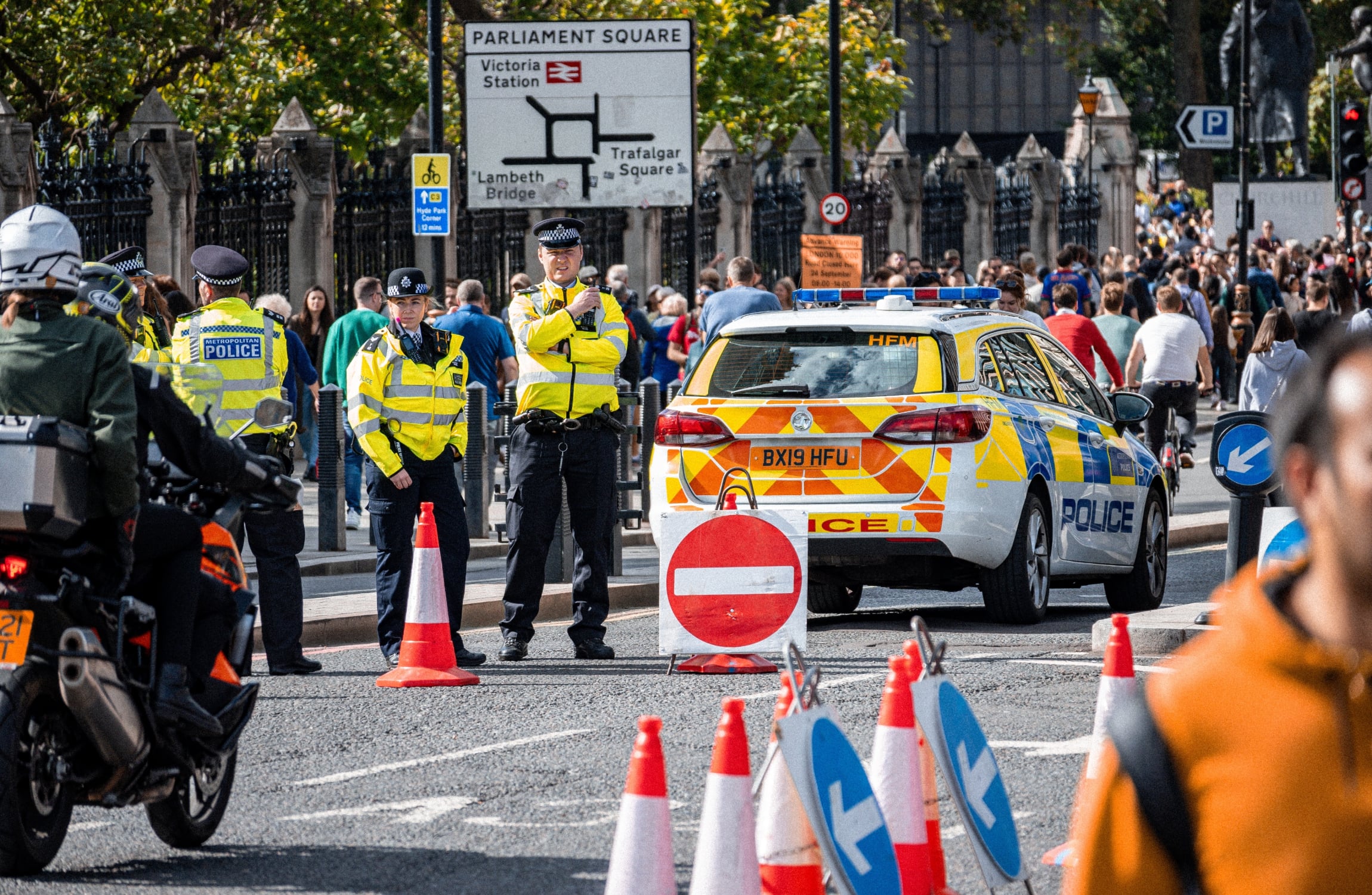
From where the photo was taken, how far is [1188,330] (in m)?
18.0

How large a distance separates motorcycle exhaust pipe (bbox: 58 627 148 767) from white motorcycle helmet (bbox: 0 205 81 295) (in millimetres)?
1047

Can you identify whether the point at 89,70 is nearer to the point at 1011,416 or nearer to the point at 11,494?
the point at 1011,416

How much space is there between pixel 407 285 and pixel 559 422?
91 cm

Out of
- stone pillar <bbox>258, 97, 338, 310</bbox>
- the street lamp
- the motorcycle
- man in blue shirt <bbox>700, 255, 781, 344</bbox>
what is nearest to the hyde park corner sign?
man in blue shirt <bbox>700, 255, 781, 344</bbox>

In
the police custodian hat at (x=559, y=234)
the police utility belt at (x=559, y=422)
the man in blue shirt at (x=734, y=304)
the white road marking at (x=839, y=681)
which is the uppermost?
the police custodian hat at (x=559, y=234)

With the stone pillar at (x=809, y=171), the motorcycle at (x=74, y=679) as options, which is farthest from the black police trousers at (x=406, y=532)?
the stone pillar at (x=809, y=171)

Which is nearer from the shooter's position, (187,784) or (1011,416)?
(187,784)

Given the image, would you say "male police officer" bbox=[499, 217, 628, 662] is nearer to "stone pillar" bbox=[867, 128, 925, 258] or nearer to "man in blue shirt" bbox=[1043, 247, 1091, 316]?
"man in blue shirt" bbox=[1043, 247, 1091, 316]

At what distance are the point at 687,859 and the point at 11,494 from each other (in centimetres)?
206

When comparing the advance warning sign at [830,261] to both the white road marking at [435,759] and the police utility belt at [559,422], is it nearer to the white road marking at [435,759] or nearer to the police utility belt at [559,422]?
the police utility belt at [559,422]

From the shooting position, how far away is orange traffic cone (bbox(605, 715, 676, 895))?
14.2 feet

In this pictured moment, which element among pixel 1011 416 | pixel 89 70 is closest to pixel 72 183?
pixel 89 70

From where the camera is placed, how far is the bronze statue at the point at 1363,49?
3117 centimetres

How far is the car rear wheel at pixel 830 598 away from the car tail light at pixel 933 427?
159cm
